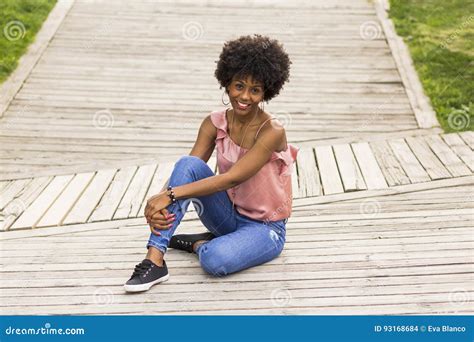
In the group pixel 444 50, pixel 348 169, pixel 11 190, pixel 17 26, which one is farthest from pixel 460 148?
pixel 17 26

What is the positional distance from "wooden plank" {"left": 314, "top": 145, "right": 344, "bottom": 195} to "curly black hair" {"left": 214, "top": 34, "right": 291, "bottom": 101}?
167cm

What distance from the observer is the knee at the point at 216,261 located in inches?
164

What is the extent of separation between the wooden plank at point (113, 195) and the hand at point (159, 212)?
129cm

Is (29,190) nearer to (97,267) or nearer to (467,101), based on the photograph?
(97,267)

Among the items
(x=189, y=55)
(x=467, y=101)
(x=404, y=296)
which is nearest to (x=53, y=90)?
(x=189, y=55)

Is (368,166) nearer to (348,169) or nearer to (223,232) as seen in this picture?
(348,169)

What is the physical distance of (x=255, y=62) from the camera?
411 cm

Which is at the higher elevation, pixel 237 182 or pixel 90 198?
pixel 237 182

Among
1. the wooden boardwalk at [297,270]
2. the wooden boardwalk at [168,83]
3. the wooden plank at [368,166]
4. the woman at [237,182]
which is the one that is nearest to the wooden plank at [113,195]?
the wooden boardwalk at [297,270]

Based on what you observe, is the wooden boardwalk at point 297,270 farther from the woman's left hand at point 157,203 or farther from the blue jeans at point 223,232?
the woman's left hand at point 157,203

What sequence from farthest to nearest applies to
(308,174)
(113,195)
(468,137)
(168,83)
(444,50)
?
(444,50)
(168,83)
(468,137)
(308,174)
(113,195)

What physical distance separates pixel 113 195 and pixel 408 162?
2.24m

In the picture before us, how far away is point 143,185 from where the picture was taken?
19.7ft

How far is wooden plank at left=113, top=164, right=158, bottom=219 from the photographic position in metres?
5.42
